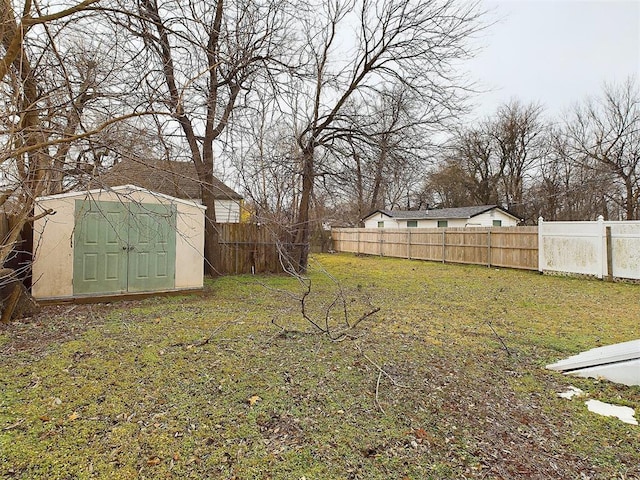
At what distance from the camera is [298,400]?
2.71m

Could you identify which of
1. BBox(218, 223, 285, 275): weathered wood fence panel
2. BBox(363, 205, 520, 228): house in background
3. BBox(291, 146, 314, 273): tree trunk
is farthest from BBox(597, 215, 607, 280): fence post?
BBox(363, 205, 520, 228): house in background


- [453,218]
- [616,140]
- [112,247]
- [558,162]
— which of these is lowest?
[112,247]

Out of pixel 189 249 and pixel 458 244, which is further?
pixel 458 244

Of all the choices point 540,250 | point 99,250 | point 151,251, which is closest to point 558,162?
point 540,250

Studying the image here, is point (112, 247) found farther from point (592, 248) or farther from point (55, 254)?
point (592, 248)

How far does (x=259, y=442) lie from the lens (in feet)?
7.24

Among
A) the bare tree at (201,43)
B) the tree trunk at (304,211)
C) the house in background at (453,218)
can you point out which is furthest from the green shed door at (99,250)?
the house in background at (453,218)

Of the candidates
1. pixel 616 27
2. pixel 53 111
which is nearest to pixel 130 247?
pixel 53 111

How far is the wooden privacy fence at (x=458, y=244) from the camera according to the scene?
11.8 m

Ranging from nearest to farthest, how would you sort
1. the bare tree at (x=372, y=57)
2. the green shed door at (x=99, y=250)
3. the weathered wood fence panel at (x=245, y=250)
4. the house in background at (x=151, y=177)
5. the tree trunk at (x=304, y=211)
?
the house in background at (x=151, y=177) < the green shed door at (x=99, y=250) < the bare tree at (x=372, y=57) < the tree trunk at (x=304, y=211) < the weathered wood fence panel at (x=245, y=250)

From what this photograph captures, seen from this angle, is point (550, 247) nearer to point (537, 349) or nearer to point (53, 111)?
point (537, 349)

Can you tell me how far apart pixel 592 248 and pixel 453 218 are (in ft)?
34.6

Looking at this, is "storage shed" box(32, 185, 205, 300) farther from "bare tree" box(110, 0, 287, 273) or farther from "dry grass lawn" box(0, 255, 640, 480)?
"bare tree" box(110, 0, 287, 273)

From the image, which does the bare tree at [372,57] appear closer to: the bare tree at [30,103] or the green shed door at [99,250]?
the green shed door at [99,250]
